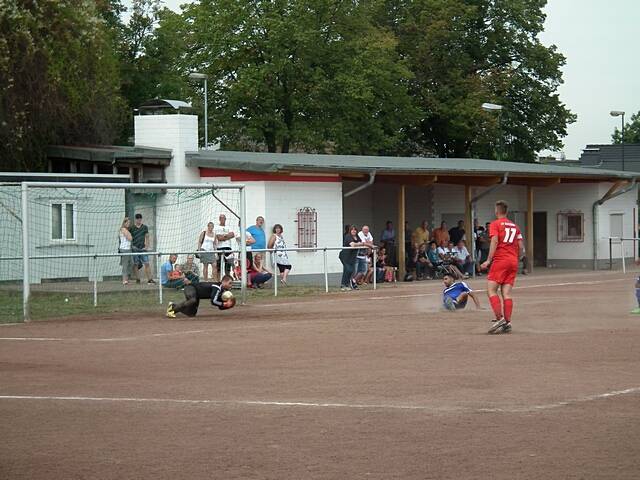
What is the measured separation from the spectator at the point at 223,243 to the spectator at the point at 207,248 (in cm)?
14

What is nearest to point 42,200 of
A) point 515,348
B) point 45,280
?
point 45,280

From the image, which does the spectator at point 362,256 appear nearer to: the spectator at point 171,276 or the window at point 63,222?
the spectator at point 171,276

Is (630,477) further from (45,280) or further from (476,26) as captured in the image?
(476,26)

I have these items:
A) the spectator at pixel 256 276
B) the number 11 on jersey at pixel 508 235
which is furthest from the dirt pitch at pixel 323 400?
the spectator at pixel 256 276

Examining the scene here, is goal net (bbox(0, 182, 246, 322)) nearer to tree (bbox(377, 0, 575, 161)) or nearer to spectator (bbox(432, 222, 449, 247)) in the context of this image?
spectator (bbox(432, 222, 449, 247))

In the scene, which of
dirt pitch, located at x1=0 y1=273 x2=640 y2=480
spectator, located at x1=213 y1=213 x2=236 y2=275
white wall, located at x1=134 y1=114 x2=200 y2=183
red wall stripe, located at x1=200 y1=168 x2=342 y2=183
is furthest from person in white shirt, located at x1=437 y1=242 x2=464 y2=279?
dirt pitch, located at x1=0 y1=273 x2=640 y2=480

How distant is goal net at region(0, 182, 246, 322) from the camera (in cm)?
2264

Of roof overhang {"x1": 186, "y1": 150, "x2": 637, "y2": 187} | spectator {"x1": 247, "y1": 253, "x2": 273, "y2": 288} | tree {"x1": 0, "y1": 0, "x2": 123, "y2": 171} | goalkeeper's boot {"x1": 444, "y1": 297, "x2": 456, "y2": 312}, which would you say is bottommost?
goalkeeper's boot {"x1": 444, "y1": 297, "x2": 456, "y2": 312}

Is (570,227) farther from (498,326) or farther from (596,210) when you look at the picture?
(498,326)

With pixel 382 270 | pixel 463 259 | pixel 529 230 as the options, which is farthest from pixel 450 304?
pixel 529 230

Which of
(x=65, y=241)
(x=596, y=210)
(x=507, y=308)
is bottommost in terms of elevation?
(x=507, y=308)

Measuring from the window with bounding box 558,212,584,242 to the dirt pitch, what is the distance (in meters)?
24.7

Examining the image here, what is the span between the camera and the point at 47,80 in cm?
3334

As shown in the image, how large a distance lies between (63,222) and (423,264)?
36.0 ft
